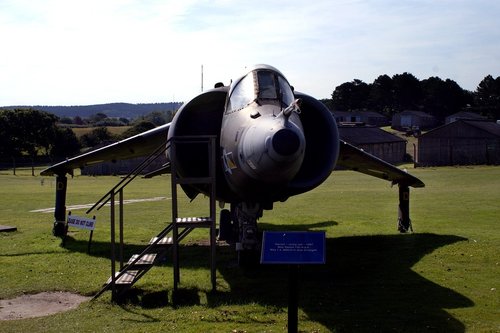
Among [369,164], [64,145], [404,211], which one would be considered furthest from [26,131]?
[369,164]

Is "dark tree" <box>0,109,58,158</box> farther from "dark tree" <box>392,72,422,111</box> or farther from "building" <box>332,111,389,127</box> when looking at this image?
"dark tree" <box>392,72,422,111</box>

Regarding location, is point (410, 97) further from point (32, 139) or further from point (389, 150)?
point (32, 139)

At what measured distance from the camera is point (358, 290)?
1200 cm

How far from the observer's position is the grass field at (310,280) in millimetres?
10039

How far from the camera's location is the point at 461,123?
2598 inches

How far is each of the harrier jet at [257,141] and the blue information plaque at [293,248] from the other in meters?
1.19

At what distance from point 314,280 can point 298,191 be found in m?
2.47

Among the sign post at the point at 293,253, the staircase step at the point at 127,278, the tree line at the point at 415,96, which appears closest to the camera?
the sign post at the point at 293,253

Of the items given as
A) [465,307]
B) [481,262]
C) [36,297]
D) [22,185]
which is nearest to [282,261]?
[465,307]

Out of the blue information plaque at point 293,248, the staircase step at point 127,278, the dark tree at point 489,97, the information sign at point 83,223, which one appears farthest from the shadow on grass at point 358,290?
the dark tree at point 489,97

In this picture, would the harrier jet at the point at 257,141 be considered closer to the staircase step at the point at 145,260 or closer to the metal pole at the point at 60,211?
the staircase step at the point at 145,260

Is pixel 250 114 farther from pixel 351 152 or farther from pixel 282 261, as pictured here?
pixel 351 152

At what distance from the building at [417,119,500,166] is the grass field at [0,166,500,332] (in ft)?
135

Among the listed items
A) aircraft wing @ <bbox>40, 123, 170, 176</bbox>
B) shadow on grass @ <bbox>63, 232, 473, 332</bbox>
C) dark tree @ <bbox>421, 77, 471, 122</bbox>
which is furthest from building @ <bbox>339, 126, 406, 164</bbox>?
dark tree @ <bbox>421, 77, 471, 122</bbox>
